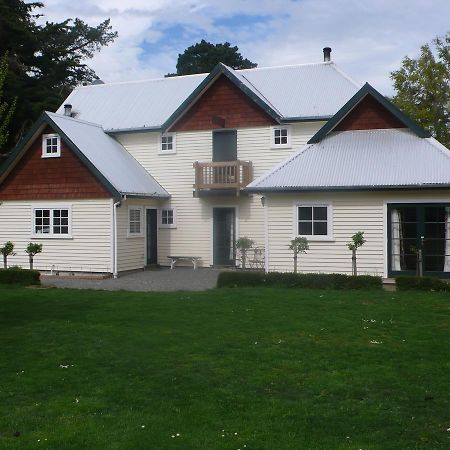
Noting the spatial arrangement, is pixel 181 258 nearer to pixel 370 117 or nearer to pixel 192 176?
pixel 192 176

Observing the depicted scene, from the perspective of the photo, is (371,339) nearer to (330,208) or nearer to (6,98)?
(330,208)

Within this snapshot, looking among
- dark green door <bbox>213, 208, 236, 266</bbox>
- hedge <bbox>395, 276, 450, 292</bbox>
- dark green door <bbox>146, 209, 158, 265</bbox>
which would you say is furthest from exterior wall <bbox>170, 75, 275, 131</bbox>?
hedge <bbox>395, 276, 450, 292</bbox>

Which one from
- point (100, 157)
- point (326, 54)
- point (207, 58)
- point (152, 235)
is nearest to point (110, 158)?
point (100, 157)

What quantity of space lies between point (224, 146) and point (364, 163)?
668cm

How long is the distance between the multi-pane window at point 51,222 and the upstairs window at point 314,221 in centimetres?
869

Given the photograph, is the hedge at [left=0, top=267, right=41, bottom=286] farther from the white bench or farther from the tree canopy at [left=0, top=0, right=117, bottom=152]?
the tree canopy at [left=0, top=0, right=117, bottom=152]

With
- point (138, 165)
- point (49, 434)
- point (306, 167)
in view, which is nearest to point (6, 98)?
point (138, 165)

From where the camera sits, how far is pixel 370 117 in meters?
20.8

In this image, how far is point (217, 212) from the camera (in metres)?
24.7

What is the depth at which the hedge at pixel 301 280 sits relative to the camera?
16750mm

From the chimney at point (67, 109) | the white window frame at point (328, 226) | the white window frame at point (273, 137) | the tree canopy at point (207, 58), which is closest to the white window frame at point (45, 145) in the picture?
the chimney at point (67, 109)

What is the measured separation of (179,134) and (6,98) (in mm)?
16395

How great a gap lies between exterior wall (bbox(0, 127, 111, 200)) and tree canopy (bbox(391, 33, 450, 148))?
2093 cm

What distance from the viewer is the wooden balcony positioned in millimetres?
23422
